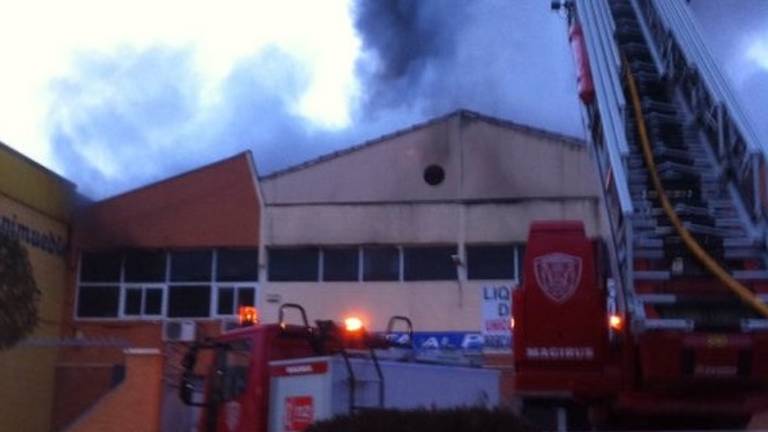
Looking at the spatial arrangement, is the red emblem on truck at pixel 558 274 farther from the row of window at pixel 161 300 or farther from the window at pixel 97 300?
the window at pixel 97 300

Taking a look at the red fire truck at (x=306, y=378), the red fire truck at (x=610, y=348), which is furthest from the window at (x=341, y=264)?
the red fire truck at (x=610, y=348)

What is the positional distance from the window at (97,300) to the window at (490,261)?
26.1ft

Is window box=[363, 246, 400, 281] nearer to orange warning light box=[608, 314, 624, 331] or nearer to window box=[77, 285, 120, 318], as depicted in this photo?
window box=[77, 285, 120, 318]

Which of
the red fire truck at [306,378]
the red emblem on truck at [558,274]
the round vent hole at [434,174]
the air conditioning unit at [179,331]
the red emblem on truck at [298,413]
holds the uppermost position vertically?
the round vent hole at [434,174]

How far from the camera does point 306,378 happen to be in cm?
980

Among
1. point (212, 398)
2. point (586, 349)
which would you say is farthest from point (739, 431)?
point (212, 398)

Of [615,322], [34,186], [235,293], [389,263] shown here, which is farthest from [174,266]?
[615,322]

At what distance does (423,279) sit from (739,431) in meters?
17.4

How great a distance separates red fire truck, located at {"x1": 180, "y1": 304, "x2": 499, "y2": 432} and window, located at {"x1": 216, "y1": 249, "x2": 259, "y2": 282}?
15.6 metres

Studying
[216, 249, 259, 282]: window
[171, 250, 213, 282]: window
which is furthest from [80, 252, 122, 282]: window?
[216, 249, 259, 282]: window

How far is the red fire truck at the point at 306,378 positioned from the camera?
977 cm

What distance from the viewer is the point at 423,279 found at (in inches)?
1017

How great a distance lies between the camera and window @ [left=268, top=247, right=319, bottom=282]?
26359 millimetres

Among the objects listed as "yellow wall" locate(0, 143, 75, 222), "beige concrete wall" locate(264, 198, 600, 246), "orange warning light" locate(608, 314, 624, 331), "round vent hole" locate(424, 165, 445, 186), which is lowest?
"orange warning light" locate(608, 314, 624, 331)
